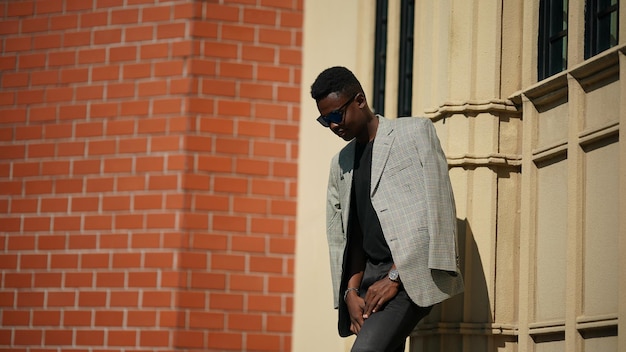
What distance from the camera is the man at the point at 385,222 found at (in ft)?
18.2

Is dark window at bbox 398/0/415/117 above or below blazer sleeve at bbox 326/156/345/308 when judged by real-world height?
above

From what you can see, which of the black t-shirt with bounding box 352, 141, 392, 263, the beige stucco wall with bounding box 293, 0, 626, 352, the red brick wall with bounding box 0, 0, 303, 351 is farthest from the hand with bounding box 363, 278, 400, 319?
the red brick wall with bounding box 0, 0, 303, 351

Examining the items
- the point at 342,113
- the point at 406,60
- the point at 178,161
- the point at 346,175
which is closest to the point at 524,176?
the point at 346,175

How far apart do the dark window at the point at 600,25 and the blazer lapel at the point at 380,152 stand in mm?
1083

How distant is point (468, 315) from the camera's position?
639cm

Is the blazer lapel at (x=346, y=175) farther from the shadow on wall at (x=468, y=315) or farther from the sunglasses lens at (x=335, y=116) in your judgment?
the shadow on wall at (x=468, y=315)

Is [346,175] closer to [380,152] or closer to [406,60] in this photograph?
[380,152]

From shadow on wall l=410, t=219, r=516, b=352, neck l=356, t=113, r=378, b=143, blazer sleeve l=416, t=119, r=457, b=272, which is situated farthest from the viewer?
shadow on wall l=410, t=219, r=516, b=352

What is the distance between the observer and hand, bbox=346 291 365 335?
5754 mm

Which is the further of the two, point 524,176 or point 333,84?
point 524,176

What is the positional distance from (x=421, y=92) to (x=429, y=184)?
1640 mm

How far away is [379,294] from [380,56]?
9.60 ft

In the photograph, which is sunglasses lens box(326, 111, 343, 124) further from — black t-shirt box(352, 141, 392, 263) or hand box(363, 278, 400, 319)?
hand box(363, 278, 400, 319)

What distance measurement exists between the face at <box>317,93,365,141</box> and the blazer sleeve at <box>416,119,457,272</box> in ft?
1.04
